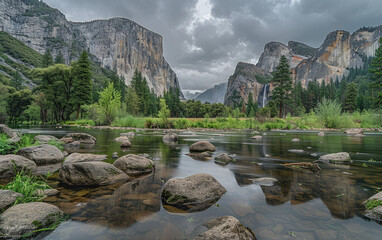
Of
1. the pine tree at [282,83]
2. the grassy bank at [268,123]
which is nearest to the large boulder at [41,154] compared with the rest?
the grassy bank at [268,123]

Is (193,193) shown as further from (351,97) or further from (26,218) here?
(351,97)

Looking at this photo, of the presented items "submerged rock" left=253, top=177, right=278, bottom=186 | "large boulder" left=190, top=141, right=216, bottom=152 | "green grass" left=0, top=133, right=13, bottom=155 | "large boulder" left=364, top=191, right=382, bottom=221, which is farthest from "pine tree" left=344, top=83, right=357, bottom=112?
"green grass" left=0, top=133, right=13, bottom=155

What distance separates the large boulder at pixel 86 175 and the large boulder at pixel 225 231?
2782 mm

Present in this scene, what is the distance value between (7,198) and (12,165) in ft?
8.81

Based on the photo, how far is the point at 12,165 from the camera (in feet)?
16.0

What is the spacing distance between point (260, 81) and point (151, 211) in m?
213

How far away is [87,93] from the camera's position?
46750mm

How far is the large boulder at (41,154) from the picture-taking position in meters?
6.04

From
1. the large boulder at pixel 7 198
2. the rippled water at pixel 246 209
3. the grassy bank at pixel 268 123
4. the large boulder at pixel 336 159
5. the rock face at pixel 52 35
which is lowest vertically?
the rippled water at pixel 246 209

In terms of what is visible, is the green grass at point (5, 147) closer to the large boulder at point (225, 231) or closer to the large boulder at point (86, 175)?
the large boulder at point (86, 175)

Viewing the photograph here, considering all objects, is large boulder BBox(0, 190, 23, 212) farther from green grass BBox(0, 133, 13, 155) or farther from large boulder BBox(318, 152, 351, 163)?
large boulder BBox(318, 152, 351, 163)

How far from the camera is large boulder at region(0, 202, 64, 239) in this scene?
2281mm

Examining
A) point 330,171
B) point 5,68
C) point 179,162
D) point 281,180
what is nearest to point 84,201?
point 179,162

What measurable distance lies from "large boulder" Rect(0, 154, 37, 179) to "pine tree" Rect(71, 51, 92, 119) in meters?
45.4
